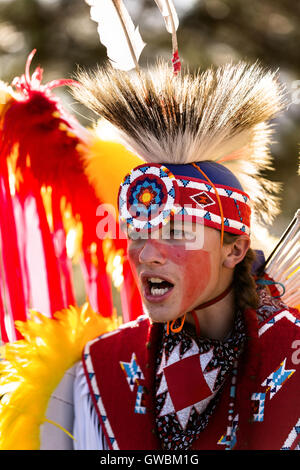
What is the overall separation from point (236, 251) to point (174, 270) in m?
0.31

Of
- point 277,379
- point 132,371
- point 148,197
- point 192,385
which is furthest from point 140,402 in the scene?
point 148,197

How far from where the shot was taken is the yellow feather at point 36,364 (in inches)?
85.7

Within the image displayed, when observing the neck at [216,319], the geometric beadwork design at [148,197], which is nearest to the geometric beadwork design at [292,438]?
the neck at [216,319]

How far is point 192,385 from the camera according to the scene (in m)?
2.07

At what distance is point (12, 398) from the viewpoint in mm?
2244

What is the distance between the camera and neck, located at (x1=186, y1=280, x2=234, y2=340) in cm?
217

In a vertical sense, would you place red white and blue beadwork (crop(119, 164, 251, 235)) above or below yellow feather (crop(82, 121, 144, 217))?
below

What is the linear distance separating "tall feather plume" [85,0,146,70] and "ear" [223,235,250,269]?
862 millimetres

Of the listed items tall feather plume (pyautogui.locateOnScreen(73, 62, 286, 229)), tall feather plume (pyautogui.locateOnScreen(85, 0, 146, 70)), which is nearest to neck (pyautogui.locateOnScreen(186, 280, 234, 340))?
tall feather plume (pyautogui.locateOnScreen(73, 62, 286, 229))

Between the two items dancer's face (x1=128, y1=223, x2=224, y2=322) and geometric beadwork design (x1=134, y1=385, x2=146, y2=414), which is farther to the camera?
geometric beadwork design (x1=134, y1=385, x2=146, y2=414)

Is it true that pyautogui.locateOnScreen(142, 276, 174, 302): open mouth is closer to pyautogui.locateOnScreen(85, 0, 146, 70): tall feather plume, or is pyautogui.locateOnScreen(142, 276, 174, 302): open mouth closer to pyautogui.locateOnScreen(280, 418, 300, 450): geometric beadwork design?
pyautogui.locateOnScreen(280, 418, 300, 450): geometric beadwork design

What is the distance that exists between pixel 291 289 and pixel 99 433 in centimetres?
99

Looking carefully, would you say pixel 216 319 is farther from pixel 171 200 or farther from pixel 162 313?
pixel 171 200

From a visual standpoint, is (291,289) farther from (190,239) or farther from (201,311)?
(190,239)
